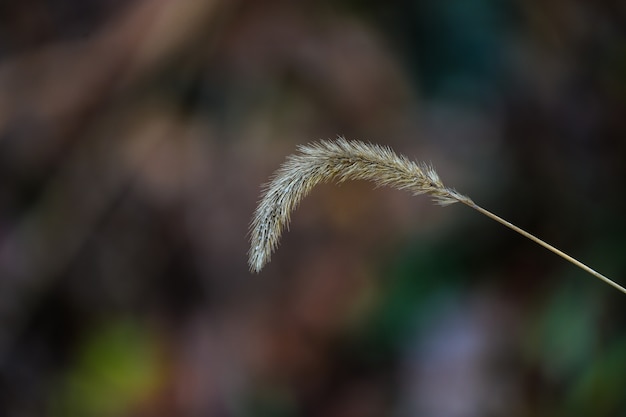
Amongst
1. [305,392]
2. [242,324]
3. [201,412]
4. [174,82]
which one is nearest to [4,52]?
[174,82]

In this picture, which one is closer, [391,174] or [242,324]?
[391,174]

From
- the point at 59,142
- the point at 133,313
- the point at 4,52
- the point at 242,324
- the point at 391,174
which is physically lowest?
the point at 133,313

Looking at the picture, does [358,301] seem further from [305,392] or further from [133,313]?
[133,313]

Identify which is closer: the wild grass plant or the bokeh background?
the wild grass plant

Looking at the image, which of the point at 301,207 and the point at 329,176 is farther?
the point at 301,207

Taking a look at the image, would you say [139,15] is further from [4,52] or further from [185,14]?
[4,52]

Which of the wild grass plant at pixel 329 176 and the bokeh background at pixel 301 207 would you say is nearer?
the wild grass plant at pixel 329 176

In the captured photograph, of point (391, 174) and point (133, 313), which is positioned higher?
point (391, 174)
